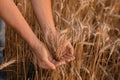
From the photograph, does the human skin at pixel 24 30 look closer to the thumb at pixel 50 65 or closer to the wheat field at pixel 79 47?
the thumb at pixel 50 65

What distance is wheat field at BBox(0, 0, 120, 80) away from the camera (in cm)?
151

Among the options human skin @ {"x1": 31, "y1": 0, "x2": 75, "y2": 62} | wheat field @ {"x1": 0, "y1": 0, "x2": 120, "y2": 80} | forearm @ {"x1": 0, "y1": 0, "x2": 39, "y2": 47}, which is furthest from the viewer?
wheat field @ {"x1": 0, "y1": 0, "x2": 120, "y2": 80}

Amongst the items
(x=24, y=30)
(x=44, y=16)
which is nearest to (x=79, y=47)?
(x=44, y=16)

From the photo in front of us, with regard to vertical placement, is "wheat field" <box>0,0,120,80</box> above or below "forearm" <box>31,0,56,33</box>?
below

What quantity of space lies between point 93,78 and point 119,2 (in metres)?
0.99

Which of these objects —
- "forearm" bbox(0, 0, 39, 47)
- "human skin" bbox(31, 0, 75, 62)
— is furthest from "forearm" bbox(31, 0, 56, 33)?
"forearm" bbox(0, 0, 39, 47)

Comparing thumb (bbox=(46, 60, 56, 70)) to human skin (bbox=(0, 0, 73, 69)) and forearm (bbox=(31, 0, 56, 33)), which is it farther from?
forearm (bbox=(31, 0, 56, 33))

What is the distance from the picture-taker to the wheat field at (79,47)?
4.95ft

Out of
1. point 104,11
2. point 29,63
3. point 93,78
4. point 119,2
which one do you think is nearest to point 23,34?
point 93,78

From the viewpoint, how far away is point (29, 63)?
187 cm

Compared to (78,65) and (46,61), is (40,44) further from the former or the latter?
(78,65)

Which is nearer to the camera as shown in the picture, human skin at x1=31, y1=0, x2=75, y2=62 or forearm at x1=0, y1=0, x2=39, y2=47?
forearm at x1=0, y1=0, x2=39, y2=47

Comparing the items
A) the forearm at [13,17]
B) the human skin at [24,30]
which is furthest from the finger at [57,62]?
the forearm at [13,17]

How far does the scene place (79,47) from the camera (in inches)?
59.4
